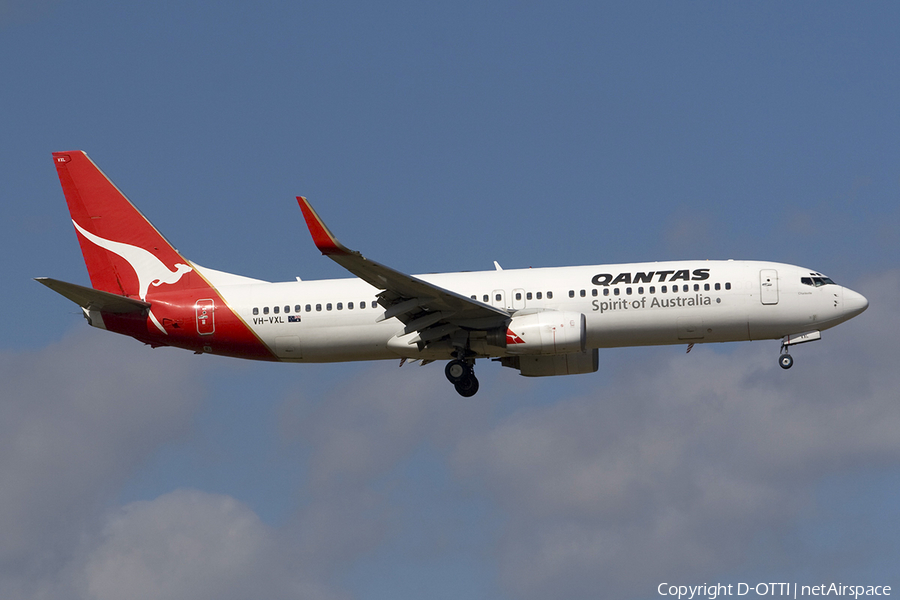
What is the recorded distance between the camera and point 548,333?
41281 mm

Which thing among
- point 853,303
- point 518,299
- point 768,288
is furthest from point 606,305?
point 853,303

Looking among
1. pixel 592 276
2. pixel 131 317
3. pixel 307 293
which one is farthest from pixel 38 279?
pixel 592 276

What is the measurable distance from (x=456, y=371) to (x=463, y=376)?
334mm

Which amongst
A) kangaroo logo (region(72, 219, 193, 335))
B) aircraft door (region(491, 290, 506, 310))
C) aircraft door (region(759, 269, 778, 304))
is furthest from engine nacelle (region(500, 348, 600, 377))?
kangaroo logo (region(72, 219, 193, 335))

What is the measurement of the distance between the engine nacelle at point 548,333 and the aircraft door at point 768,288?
6670 mm

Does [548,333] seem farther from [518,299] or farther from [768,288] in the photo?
[768,288]

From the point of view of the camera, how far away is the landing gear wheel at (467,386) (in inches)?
1737

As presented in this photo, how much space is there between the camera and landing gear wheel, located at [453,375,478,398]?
44.1 meters

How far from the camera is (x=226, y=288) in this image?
45.4 m

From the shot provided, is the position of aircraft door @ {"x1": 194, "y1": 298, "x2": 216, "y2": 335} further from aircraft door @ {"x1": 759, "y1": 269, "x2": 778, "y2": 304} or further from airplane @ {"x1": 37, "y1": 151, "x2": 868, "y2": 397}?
aircraft door @ {"x1": 759, "y1": 269, "x2": 778, "y2": 304}

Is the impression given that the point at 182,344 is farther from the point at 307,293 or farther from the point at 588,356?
the point at 588,356

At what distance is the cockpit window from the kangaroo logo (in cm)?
2380

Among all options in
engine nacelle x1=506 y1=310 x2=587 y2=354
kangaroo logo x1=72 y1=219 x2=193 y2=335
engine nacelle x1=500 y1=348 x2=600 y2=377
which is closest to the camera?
engine nacelle x1=506 y1=310 x2=587 y2=354

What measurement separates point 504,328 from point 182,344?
12667 mm
